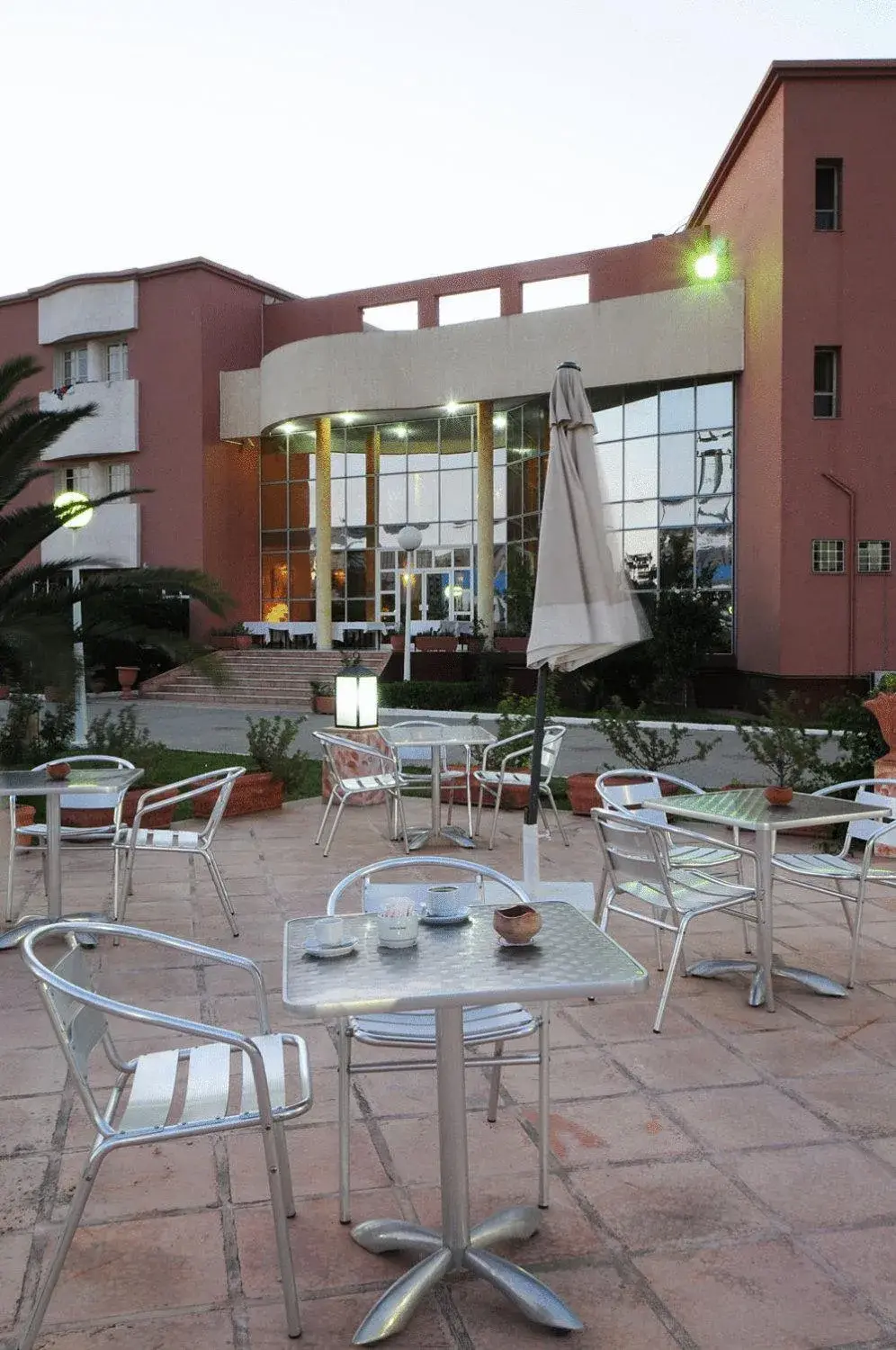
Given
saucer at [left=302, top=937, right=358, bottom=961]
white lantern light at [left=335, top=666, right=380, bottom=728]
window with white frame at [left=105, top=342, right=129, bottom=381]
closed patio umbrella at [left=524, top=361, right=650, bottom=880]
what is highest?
window with white frame at [left=105, top=342, right=129, bottom=381]

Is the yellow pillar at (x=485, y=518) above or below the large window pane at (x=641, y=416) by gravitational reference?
below

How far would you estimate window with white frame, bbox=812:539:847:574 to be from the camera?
16625 mm

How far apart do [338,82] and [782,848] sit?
1594cm

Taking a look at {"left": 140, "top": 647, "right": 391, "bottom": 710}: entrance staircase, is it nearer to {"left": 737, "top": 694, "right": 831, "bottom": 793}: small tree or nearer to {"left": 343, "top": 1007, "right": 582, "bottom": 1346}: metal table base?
{"left": 737, "top": 694, "right": 831, "bottom": 793}: small tree

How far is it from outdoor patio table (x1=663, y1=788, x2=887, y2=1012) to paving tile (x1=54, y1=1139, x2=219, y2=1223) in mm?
2248

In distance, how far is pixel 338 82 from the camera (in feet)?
58.6

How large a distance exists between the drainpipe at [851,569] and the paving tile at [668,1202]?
14746 millimetres

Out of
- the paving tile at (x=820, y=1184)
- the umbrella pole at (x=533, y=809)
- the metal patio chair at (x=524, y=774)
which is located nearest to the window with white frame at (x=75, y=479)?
the metal patio chair at (x=524, y=774)

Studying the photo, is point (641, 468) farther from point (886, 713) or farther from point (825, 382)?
point (886, 713)

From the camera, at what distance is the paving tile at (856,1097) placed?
10.4ft

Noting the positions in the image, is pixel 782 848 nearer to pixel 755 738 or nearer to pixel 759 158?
pixel 755 738

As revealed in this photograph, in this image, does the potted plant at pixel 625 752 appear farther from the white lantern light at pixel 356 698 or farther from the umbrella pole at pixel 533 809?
the umbrella pole at pixel 533 809

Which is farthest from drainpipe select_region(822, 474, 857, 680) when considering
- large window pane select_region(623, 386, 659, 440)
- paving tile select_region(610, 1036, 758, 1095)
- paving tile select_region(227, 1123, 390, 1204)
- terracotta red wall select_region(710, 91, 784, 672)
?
paving tile select_region(227, 1123, 390, 1204)

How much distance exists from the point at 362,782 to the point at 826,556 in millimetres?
11700
